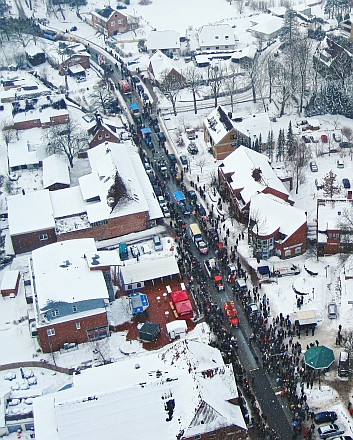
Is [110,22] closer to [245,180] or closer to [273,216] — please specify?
[245,180]

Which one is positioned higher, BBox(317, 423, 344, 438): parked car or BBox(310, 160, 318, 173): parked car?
BBox(310, 160, 318, 173): parked car

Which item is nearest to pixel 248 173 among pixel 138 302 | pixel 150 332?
pixel 138 302

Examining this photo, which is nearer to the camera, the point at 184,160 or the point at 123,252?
the point at 123,252

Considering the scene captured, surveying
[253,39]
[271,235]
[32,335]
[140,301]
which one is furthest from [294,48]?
[32,335]

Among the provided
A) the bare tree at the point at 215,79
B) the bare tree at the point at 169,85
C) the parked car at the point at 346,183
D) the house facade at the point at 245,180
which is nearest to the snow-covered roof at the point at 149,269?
the house facade at the point at 245,180

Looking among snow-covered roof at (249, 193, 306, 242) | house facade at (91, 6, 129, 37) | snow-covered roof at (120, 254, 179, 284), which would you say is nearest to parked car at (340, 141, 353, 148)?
snow-covered roof at (249, 193, 306, 242)

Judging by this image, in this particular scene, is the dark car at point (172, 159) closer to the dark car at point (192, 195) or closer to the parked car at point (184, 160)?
the parked car at point (184, 160)

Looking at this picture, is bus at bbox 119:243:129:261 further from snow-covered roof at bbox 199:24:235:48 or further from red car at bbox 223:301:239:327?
snow-covered roof at bbox 199:24:235:48
